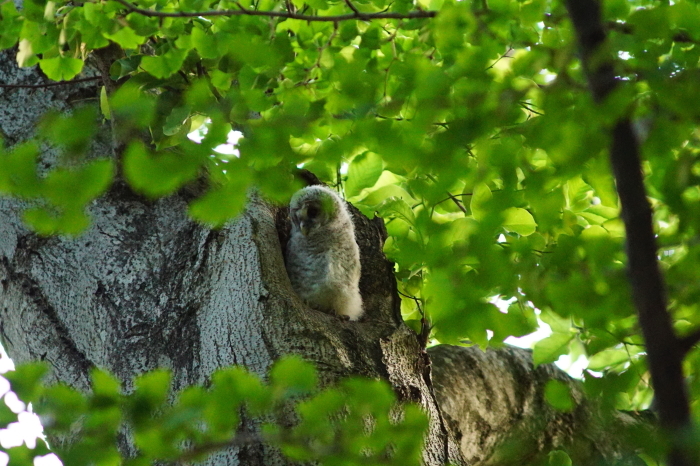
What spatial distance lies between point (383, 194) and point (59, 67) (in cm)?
120

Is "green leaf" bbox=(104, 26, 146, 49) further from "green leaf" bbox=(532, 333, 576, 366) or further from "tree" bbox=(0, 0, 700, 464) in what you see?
"green leaf" bbox=(532, 333, 576, 366)

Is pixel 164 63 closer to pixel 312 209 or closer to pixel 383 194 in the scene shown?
pixel 383 194

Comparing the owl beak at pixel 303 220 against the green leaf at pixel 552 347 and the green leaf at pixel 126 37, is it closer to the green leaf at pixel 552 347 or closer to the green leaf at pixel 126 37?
the green leaf at pixel 126 37

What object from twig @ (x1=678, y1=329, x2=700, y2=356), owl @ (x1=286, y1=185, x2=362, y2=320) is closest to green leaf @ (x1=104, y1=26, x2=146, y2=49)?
owl @ (x1=286, y1=185, x2=362, y2=320)

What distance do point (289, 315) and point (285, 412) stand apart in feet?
1.18

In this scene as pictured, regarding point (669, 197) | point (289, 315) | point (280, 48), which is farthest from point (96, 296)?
point (669, 197)

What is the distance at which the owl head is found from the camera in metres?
3.12

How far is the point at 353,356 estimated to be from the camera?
2127 mm

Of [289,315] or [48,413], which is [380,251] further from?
[48,413]

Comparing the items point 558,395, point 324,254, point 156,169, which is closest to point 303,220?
point 324,254

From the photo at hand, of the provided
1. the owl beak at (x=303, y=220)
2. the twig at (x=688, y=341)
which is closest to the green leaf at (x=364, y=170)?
the owl beak at (x=303, y=220)

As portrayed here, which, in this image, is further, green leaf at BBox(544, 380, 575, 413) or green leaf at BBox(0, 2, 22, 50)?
green leaf at BBox(0, 2, 22, 50)

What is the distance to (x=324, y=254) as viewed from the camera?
9.61ft

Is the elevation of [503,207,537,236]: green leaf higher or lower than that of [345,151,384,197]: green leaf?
lower
